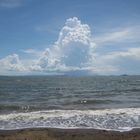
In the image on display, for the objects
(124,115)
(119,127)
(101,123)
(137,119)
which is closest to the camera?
(119,127)

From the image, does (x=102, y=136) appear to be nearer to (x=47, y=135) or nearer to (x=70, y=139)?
(x=70, y=139)

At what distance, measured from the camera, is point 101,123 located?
17.4 meters

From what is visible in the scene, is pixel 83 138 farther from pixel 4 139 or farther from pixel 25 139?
pixel 4 139

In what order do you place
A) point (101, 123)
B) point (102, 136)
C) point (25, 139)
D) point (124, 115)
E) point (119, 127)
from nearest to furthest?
1. point (25, 139)
2. point (102, 136)
3. point (119, 127)
4. point (101, 123)
5. point (124, 115)

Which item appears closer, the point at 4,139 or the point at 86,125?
the point at 4,139

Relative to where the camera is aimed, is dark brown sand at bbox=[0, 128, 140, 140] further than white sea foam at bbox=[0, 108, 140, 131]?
No

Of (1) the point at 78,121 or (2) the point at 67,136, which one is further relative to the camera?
(1) the point at 78,121

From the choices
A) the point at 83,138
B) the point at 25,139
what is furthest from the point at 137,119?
the point at 25,139

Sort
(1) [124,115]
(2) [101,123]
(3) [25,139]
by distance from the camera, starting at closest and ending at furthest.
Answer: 1. (3) [25,139]
2. (2) [101,123]
3. (1) [124,115]

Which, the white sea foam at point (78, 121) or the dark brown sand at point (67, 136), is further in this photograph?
the white sea foam at point (78, 121)

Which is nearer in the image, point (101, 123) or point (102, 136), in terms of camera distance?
point (102, 136)

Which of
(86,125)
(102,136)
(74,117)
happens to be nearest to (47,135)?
(102,136)

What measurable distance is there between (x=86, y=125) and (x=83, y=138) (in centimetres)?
372

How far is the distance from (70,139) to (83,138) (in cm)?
57
